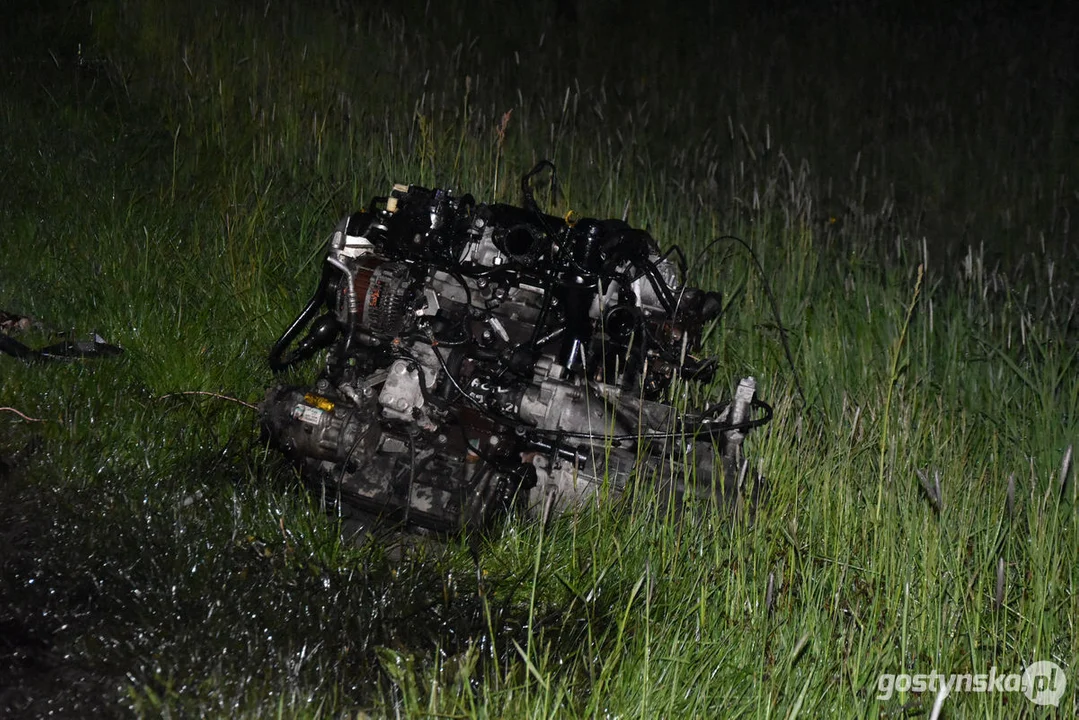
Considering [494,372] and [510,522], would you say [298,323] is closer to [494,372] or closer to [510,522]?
[494,372]

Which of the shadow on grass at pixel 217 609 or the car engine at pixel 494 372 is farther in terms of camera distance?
the car engine at pixel 494 372

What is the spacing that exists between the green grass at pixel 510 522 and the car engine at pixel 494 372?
221mm

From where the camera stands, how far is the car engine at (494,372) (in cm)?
393

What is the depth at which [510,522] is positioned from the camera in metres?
3.83

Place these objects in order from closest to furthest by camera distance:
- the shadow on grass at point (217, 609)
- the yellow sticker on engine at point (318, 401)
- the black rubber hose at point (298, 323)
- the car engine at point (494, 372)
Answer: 1. the shadow on grass at point (217, 609)
2. the car engine at point (494, 372)
3. the yellow sticker on engine at point (318, 401)
4. the black rubber hose at point (298, 323)

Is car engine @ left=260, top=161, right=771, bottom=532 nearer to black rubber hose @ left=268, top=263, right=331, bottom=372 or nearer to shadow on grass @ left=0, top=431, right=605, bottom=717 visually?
black rubber hose @ left=268, top=263, right=331, bottom=372


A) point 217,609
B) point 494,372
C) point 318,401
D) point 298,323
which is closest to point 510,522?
point 494,372

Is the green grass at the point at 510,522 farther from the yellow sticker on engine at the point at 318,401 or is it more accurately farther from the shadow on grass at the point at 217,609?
the yellow sticker on engine at the point at 318,401

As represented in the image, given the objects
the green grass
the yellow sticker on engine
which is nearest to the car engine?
the yellow sticker on engine

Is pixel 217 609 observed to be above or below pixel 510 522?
below

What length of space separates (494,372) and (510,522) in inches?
25.3

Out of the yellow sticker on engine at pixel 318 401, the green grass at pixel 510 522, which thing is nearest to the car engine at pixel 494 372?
the yellow sticker on engine at pixel 318 401

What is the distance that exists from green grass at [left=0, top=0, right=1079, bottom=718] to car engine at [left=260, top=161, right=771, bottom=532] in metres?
0.22

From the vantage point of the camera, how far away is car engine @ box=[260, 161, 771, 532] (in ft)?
12.9
